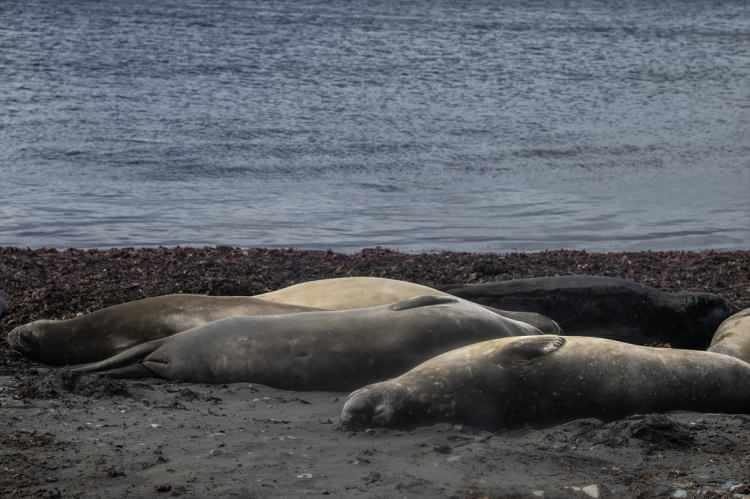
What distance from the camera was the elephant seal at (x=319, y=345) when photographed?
23.6 ft

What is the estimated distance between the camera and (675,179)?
22.5 m

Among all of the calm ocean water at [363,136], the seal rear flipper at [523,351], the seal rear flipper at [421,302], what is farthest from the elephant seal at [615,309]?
the calm ocean water at [363,136]

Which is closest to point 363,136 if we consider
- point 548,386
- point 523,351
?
point 523,351

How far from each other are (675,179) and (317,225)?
8749mm

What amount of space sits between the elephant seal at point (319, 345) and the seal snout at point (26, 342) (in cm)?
63

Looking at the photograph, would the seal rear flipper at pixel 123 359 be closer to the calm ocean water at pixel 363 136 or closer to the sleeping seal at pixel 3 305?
the sleeping seal at pixel 3 305

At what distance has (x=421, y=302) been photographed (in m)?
7.55

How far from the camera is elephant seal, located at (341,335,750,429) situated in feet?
21.0

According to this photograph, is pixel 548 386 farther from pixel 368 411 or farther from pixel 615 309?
pixel 615 309

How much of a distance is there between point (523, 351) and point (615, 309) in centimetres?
236

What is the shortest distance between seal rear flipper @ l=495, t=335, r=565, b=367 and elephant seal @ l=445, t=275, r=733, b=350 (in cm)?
204

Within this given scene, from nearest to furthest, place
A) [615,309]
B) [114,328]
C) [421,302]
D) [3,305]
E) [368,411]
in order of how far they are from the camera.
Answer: [368,411], [421,302], [114,328], [615,309], [3,305]

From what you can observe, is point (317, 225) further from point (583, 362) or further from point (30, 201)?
point (583, 362)

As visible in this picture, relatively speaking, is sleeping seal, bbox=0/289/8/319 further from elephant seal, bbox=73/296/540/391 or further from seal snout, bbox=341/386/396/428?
seal snout, bbox=341/386/396/428
